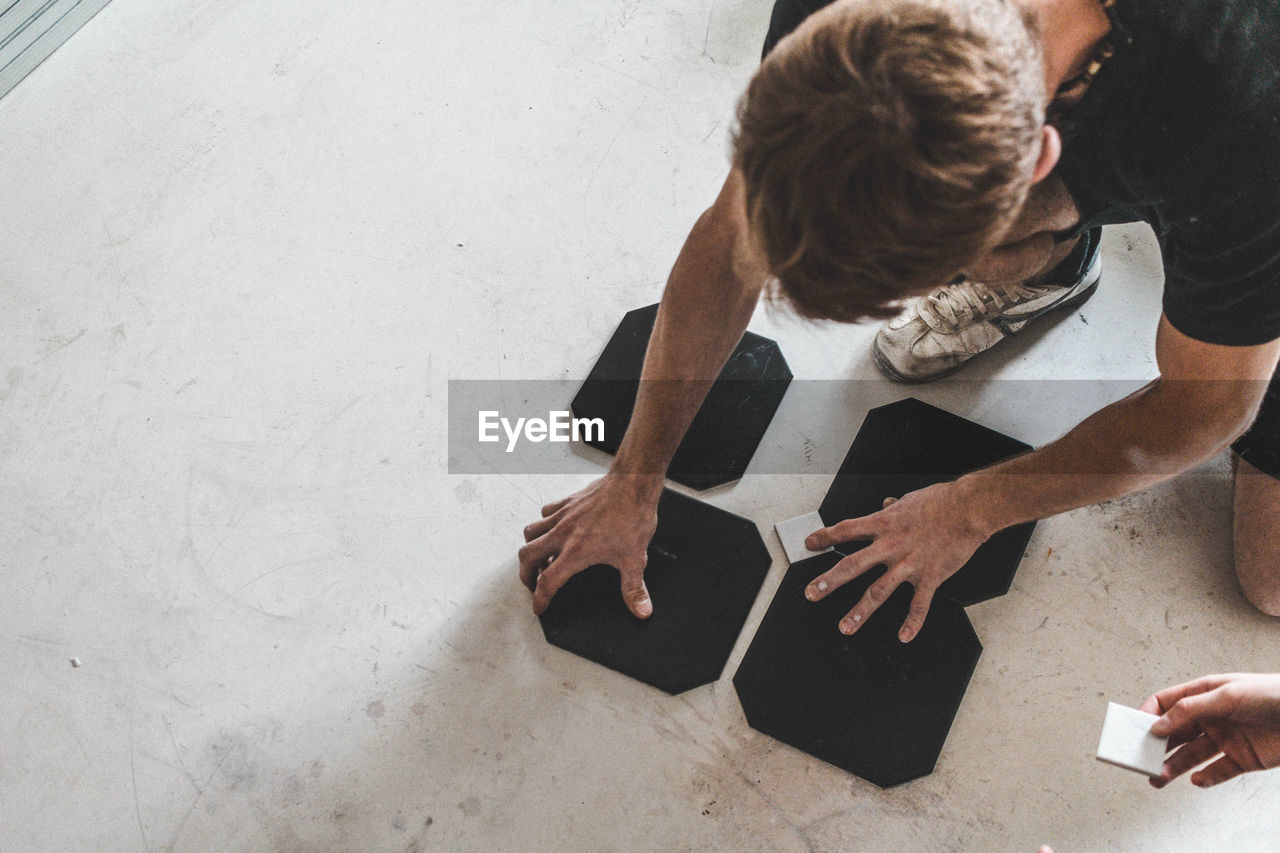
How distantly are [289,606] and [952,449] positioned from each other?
49.0 inches

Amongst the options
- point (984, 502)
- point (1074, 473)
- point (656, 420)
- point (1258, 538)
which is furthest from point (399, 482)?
point (1258, 538)

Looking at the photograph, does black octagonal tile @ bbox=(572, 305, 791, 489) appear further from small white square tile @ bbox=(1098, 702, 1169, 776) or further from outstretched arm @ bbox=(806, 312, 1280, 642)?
small white square tile @ bbox=(1098, 702, 1169, 776)

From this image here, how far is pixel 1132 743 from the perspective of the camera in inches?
48.6

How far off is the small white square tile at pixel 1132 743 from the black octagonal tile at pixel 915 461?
0.99 ft

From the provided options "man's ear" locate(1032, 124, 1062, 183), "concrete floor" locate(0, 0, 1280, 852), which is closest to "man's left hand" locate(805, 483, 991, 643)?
"concrete floor" locate(0, 0, 1280, 852)

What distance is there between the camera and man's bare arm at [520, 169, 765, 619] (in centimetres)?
125

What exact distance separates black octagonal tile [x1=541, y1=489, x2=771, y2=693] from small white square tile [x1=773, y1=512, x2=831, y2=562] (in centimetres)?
4

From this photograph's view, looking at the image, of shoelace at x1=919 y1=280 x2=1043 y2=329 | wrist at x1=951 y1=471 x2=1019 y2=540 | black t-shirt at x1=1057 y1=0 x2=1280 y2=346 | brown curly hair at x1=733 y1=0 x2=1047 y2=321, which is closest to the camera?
brown curly hair at x1=733 y1=0 x2=1047 y2=321

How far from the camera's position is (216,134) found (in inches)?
78.3

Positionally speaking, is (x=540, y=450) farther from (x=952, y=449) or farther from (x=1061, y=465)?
(x=1061, y=465)

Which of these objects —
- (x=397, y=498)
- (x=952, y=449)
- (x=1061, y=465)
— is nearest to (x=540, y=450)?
(x=397, y=498)

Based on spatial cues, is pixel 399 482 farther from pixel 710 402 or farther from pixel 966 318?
pixel 966 318

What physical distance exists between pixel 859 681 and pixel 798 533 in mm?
272

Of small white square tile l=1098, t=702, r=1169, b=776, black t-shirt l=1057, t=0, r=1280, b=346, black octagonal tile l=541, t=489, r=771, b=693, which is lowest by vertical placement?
small white square tile l=1098, t=702, r=1169, b=776
